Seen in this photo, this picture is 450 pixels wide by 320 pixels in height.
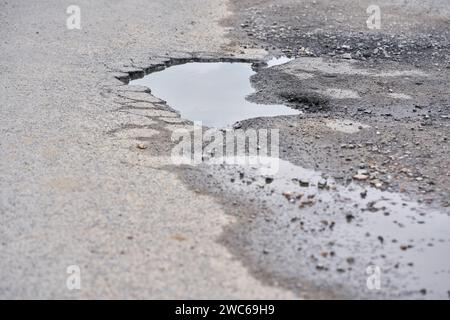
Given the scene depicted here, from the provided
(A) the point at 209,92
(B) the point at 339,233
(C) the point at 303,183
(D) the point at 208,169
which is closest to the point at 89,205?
(D) the point at 208,169

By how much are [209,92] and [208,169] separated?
2141 millimetres

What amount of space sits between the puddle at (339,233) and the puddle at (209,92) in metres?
1.31

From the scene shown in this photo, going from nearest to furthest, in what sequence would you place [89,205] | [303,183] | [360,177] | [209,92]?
[89,205]
[303,183]
[360,177]
[209,92]

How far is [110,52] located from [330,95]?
3037mm

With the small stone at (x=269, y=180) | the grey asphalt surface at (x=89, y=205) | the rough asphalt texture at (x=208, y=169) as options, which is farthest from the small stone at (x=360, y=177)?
the grey asphalt surface at (x=89, y=205)

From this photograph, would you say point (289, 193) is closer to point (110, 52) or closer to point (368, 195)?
point (368, 195)

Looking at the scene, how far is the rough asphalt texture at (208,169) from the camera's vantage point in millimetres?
3918

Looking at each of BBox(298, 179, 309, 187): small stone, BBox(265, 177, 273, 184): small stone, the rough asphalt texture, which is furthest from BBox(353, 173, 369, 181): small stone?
BBox(265, 177, 273, 184): small stone

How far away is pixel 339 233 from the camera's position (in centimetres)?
443

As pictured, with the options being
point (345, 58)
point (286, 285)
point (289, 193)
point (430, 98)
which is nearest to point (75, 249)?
point (286, 285)

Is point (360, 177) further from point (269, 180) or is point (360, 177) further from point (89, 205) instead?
point (89, 205)

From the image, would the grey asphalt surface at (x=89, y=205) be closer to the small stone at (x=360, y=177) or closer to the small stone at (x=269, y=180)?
the small stone at (x=269, y=180)

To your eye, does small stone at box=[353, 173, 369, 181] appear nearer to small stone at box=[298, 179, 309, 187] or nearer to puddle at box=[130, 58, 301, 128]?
small stone at box=[298, 179, 309, 187]

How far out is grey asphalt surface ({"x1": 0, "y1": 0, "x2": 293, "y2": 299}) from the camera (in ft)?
12.5
